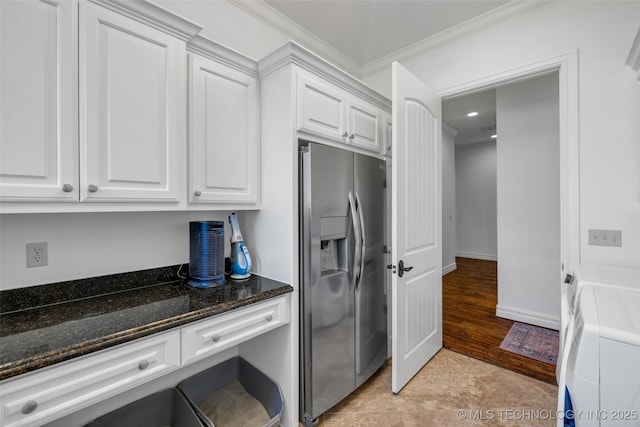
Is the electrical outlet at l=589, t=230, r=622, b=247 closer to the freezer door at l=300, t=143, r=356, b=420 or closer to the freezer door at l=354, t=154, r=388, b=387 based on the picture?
the freezer door at l=354, t=154, r=388, b=387

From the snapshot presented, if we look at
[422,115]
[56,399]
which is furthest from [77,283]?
[422,115]

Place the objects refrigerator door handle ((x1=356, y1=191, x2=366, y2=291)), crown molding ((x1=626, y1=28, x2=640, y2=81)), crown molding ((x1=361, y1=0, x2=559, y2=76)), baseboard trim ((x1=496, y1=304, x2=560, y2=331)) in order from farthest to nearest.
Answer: baseboard trim ((x1=496, y1=304, x2=560, y2=331)) < crown molding ((x1=361, y1=0, x2=559, y2=76)) < refrigerator door handle ((x1=356, y1=191, x2=366, y2=291)) < crown molding ((x1=626, y1=28, x2=640, y2=81))

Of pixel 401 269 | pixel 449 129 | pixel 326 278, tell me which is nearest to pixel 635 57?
pixel 401 269

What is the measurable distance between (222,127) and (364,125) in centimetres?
101

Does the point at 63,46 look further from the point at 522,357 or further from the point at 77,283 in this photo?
the point at 522,357

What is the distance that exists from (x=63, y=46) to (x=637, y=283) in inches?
103

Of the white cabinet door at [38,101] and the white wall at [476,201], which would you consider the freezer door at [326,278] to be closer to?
the white cabinet door at [38,101]

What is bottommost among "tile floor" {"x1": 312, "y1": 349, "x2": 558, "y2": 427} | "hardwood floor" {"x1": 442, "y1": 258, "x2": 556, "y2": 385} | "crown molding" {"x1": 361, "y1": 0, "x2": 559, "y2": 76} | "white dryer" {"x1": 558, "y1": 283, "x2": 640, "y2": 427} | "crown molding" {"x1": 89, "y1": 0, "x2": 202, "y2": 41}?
"tile floor" {"x1": 312, "y1": 349, "x2": 558, "y2": 427}

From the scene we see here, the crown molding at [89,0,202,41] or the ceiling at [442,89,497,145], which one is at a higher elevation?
the ceiling at [442,89,497,145]

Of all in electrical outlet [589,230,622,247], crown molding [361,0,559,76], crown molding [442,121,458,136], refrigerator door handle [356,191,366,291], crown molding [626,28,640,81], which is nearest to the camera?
crown molding [626,28,640,81]

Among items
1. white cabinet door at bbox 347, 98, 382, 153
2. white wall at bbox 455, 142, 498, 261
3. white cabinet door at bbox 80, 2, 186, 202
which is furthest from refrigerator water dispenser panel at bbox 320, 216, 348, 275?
white wall at bbox 455, 142, 498, 261

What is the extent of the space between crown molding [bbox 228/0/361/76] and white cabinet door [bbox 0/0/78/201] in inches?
48.3

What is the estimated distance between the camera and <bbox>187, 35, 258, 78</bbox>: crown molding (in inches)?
58.0

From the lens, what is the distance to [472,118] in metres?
4.66
